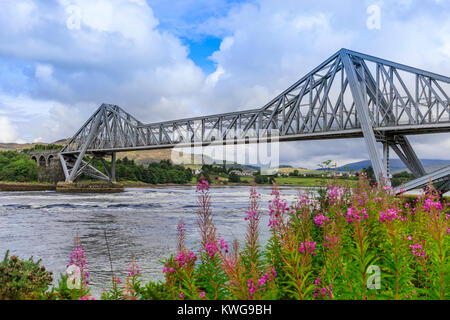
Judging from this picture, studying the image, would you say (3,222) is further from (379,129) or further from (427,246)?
(379,129)

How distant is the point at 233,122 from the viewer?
58.8 m

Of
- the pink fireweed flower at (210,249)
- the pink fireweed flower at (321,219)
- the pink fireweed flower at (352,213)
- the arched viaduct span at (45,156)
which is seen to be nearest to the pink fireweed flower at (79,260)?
the pink fireweed flower at (210,249)

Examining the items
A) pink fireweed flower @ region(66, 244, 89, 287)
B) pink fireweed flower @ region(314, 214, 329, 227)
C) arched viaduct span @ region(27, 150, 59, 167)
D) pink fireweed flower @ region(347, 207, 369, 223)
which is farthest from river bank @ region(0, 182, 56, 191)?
pink fireweed flower @ region(347, 207, 369, 223)

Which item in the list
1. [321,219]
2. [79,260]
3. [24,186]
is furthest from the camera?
[24,186]

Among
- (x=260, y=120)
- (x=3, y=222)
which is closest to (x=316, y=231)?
(x=3, y=222)

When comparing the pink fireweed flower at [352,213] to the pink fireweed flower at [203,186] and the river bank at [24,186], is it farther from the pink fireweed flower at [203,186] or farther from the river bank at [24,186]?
the river bank at [24,186]

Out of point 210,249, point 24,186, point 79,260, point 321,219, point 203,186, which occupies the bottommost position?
point 24,186

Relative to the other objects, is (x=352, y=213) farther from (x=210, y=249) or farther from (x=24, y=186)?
(x=24, y=186)

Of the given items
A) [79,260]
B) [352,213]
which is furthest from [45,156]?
[352,213]

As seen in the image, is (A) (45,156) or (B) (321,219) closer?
(B) (321,219)

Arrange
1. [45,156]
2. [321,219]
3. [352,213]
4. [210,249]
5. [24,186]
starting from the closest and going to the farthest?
[210,249], [352,213], [321,219], [24,186], [45,156]

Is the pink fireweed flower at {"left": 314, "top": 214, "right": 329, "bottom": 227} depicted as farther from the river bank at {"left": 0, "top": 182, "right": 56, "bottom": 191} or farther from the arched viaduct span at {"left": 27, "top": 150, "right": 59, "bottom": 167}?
the arched viaduct span at {"left": 27, "top": 150, "right": 59, "bottom": 167}

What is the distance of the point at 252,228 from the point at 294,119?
47240mm

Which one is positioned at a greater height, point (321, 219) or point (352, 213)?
point (352, 213)
